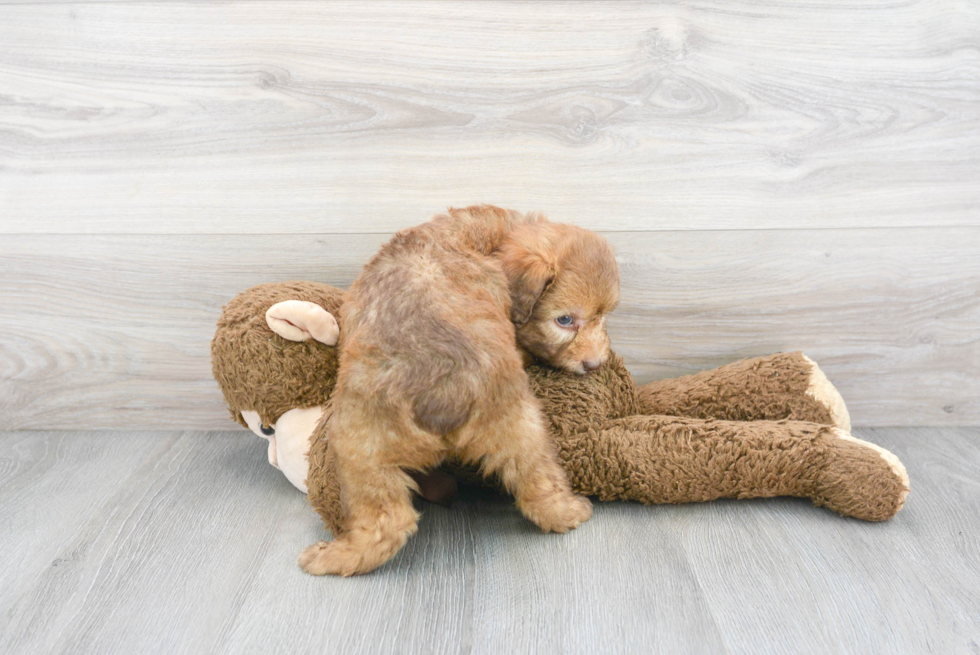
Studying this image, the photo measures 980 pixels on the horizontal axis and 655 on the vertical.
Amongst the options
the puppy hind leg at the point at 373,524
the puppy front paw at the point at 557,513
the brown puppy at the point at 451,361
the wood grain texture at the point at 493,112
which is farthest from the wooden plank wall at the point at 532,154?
the puppy hind leg at the point at 373,524

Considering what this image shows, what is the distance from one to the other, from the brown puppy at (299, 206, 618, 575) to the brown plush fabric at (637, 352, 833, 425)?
36cm

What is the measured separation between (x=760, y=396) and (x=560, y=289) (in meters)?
0.61

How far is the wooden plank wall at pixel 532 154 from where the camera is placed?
1.58 meters

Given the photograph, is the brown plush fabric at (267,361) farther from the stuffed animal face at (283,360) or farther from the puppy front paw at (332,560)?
the puppy front paw at (332,560)

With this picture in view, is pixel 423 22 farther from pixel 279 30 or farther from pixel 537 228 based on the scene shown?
pixel 537 228

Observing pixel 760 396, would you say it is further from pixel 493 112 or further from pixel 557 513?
pixel 493 112

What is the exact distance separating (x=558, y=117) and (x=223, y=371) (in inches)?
36.4

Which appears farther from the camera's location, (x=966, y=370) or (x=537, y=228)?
(x=966, y=370)

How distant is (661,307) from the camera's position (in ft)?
5.65

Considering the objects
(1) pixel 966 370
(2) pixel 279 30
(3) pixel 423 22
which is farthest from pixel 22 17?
(1) pixel 966 370

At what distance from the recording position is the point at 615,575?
1.22 metres

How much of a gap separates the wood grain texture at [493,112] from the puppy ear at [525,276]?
423 millimetres

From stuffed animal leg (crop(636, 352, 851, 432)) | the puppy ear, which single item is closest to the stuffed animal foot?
stuffed animal leg (crop(636, 352, 851, 432))

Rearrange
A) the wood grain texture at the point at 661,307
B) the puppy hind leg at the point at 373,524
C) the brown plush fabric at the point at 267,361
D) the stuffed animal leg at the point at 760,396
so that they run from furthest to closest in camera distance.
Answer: the wood grain texture at the point at 661,307, the stuffed animal leg at the point at 760,396, the brown plush fabric at the point at 267,361, the puppy hind leg at the point at 373,524
